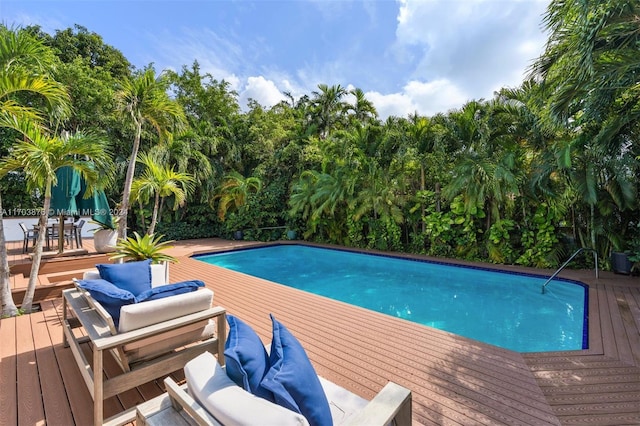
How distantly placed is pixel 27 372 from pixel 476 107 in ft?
32.8

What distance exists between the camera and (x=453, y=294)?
21.7ft

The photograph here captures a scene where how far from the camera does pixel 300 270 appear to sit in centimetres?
945

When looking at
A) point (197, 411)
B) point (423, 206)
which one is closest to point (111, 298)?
point (197, 411)

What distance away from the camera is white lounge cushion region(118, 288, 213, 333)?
2.15 m

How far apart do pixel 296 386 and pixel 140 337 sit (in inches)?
56.2

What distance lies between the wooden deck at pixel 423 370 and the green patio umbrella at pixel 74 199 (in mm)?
1689

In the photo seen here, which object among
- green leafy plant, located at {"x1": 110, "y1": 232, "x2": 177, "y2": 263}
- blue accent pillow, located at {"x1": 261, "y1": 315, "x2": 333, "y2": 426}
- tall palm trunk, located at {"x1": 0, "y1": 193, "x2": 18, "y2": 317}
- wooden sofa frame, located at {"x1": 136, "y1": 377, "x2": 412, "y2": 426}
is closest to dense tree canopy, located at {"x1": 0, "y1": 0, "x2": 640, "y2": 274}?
green leafy plant, located at {"x1": 110, "y1": 232, "x2": 177, "y2": 263}

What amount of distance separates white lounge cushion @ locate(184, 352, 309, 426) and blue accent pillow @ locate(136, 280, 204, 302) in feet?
3.77

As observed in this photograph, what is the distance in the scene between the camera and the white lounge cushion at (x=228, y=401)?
1.12 meters

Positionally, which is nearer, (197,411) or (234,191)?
(197,411)

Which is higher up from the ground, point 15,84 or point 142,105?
point 142,105

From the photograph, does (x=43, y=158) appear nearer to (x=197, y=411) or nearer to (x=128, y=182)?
(x=128, y=182)

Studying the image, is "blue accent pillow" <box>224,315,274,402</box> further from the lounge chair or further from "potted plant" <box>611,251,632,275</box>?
"potted plant" <box>611,251,632,275</box>

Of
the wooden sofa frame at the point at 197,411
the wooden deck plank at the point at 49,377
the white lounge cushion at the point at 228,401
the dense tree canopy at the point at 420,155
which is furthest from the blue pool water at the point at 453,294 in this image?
the wooden deck plank at the point at 49,377
